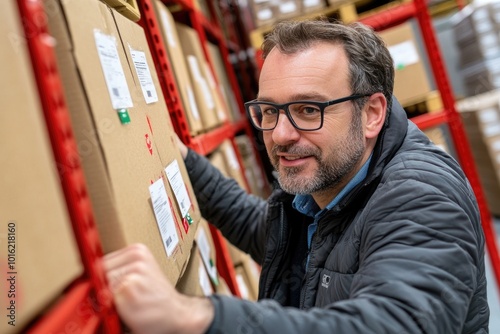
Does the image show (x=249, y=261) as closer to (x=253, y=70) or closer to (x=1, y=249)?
(x=1, y=249)

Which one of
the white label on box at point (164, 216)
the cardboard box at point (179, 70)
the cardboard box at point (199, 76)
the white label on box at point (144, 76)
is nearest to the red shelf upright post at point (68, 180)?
the white label on box at point (164, 216)

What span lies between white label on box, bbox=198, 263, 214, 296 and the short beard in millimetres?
462

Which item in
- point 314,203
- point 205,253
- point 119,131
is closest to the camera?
point 119,131

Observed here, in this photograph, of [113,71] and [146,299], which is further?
[113,71]

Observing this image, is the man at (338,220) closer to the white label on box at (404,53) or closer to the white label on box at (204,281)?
the white label on box at (204,281)

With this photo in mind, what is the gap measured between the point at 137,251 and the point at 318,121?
89 centimetres

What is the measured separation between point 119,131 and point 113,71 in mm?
141

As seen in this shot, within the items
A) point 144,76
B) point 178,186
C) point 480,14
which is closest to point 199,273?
point 178,186

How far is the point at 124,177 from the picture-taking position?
102cm

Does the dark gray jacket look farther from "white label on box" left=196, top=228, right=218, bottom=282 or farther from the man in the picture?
"white label on box" left=196, top=228, right=218, bottom=282

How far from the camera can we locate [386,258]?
3.86 ft

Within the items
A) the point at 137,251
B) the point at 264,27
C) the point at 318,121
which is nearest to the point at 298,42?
the point at 318,121

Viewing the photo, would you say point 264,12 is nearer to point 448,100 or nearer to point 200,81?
point 200,81

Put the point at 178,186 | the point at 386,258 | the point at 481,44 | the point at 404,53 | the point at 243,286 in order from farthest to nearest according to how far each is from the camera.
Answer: the point at 481,44, the point at 404,53, the point at 243,286, the point at 178,186, the point at 386,258
